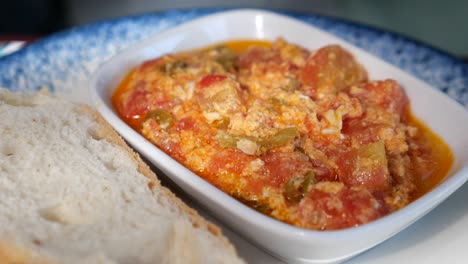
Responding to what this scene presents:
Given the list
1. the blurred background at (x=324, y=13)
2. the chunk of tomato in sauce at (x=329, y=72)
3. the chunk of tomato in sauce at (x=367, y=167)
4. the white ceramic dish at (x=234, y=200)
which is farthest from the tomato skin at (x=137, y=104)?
the blurred background at (x=324, y=13)

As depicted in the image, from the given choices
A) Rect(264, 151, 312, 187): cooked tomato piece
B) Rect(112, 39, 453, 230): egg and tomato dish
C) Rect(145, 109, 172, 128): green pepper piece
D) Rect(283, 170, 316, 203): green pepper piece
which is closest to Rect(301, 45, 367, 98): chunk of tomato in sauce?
Rect(112, 39, 453, 230): egg and tomato dish

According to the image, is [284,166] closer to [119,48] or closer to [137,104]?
→ [137,104]

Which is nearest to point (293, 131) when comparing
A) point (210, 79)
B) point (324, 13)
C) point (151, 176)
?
point (210, 79)

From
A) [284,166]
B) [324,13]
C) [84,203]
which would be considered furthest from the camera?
[324,13]

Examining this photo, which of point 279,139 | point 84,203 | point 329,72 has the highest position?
point 329,72

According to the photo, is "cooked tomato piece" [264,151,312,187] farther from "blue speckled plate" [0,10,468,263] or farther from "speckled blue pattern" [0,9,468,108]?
"speckled blue pattern" [0,9,468,108]

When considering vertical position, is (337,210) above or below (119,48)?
above

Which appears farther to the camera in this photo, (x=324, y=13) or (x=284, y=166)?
(x=324, y=13)
